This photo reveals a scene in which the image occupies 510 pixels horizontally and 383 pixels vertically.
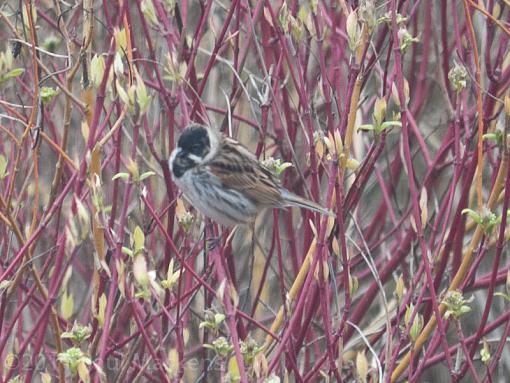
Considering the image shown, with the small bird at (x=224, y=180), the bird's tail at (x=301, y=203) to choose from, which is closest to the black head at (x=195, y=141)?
the small bird at (x=224, y=180)

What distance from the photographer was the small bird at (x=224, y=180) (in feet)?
11.1

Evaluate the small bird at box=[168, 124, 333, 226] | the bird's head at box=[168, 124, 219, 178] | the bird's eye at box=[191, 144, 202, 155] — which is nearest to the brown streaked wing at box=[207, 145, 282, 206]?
the small bird at box=[168, 124, 333, 226]

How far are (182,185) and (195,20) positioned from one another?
7.16ft

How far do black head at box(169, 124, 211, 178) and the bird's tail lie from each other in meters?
0.35

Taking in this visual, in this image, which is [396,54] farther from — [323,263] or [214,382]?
[214,382]

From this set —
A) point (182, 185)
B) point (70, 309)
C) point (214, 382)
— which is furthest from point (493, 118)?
point (214, 382)

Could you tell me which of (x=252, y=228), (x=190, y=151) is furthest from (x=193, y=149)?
(x=252, y=228)

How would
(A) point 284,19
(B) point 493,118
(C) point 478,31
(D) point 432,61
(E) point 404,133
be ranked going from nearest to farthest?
(E) point 404,133 < (A) point 284,19 < (B) point 493,118 < (C) point 478,31 < (D) point 432,61

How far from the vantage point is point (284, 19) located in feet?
10.3

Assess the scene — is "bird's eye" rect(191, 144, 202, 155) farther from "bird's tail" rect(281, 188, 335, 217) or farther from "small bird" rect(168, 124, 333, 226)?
"bird's tail" rect(281, 188, 335, 217)

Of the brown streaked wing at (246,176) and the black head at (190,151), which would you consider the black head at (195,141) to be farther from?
the brown streaked wing at (246,176)

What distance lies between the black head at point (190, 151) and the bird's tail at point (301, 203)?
35 centimetres

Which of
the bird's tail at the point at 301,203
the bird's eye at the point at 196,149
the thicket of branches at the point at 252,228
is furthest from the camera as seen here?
the bird's eye at the point at 196,149

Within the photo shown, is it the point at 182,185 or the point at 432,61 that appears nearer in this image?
the point at 182,185
